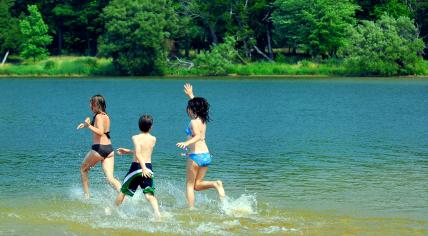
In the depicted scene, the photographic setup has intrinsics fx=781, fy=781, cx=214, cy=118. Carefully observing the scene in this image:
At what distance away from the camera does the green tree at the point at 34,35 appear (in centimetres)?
9488

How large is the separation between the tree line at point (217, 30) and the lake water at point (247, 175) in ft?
149

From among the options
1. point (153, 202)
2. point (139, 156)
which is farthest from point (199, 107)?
point (153, 202)

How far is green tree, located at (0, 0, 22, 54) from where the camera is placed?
9375 cm

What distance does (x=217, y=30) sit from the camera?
317 feet

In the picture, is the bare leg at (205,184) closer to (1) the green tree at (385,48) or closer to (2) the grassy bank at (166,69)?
(1) the green tree at (385,48)

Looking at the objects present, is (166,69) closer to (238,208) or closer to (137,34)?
(137,34)

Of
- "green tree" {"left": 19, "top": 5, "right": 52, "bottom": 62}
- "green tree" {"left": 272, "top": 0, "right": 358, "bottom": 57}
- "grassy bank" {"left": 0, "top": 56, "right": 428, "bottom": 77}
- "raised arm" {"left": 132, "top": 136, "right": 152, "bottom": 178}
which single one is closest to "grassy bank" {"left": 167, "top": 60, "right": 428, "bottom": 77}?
"grassy bank" {"left": 0, "top": 56, "right": 428, "bottom": 77}

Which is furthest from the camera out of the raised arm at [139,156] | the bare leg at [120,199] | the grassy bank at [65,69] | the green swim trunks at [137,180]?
the grassy bank at [65,69]

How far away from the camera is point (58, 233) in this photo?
1230 cm

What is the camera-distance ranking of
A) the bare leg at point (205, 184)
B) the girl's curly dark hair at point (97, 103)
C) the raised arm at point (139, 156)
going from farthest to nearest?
the girl's curly dark hair at point (97, 103)
the bare leg at point (205, 184)
the raised arm at point (139, 156)

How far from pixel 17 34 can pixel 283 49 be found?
36.2 metres

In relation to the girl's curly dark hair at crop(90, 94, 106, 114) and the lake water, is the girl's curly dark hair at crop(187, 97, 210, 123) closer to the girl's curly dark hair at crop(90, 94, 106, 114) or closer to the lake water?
the lake water

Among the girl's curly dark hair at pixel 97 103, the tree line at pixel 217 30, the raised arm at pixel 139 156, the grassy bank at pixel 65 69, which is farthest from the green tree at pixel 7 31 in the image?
the raised arm at pixel 139 156

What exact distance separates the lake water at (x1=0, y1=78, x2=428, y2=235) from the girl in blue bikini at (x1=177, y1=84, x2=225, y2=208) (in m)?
0.54
